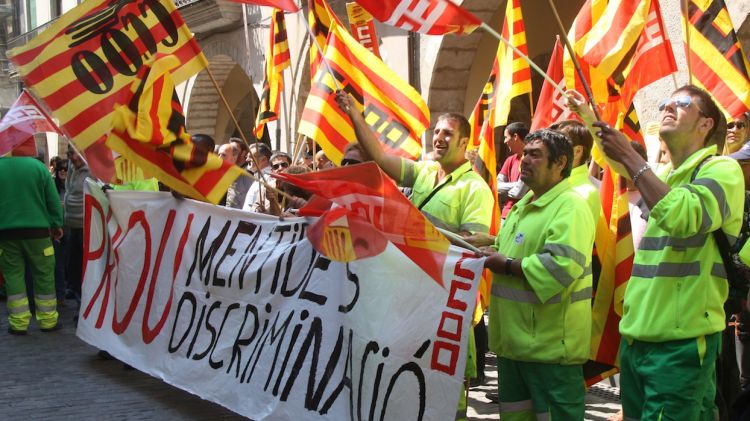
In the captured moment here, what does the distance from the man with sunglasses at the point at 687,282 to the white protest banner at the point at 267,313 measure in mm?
839

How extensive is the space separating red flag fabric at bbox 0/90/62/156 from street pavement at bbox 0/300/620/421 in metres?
1.97

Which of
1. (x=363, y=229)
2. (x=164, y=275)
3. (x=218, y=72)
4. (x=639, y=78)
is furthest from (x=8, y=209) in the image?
(x=218, y=72)

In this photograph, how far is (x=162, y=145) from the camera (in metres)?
5.81

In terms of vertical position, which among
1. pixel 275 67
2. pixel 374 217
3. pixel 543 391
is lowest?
pixel 543 391

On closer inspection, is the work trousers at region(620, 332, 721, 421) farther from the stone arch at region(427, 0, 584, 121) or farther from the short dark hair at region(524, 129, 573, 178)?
the stone arch at region(427, 0, 584, 121)

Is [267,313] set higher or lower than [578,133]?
lower

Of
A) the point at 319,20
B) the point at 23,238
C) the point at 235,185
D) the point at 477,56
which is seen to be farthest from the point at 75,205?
the point at 477,56

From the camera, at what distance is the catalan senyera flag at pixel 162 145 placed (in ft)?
19.0

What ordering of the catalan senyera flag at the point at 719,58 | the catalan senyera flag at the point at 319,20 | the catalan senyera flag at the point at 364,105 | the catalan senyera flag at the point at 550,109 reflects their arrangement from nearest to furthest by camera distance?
the catalan senyera flag at the point at 719,58 < the catalan senyera flag at the point at 550,109 < the catalan senyera flag at the point at 364,105 < the catalan senyera flag at the point at 319,20

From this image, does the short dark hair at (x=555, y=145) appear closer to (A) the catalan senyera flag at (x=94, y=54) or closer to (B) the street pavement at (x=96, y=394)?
(B) the street pavement at (x=96, y=394)

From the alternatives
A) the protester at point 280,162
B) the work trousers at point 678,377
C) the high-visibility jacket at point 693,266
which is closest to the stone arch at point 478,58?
the protester at point 280,162

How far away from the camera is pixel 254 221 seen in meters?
5.82

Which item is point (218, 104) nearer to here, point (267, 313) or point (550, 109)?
point (550, 109)

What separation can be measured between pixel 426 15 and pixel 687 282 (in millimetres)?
1783
